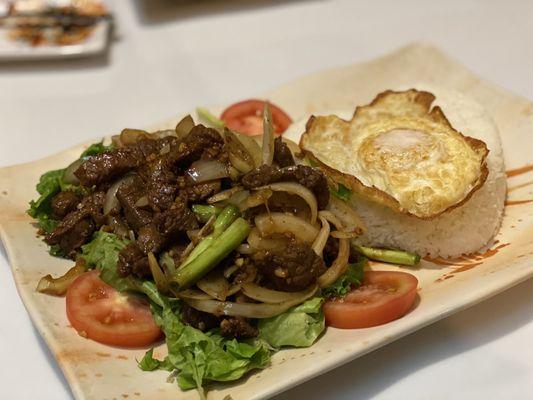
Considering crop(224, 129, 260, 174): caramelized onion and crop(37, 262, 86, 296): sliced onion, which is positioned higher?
crop(224, 129, 260, 174): caramelized onion

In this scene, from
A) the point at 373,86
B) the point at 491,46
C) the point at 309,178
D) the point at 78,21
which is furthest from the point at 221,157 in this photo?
the point at 491,46

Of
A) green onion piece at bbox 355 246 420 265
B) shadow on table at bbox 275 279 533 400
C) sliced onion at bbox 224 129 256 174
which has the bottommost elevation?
shadow on table at bbox 275 279 533 400

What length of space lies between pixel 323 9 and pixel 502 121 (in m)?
3.50

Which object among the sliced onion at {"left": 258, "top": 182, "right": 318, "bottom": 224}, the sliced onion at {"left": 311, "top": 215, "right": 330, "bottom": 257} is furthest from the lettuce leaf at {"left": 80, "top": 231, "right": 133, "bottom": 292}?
the sliced onion at {"left": 311, "top": 215, "right": 330, "bottom": 257}

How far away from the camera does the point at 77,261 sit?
149 inches

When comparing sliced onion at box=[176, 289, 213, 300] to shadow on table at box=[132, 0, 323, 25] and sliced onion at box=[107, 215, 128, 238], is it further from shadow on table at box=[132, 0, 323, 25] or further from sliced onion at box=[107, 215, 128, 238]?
shadow on table at box=[132, 0, 323, 25]

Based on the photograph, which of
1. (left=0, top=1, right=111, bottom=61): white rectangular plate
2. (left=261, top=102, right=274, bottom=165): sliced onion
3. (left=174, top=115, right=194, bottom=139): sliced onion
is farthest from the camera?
(left=0, top=1, right=111, bottom=61): white rectangular plate

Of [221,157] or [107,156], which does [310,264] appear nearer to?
[221,157]

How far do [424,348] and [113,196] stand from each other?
70.6 inches

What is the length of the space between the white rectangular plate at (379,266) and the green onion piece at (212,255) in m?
0.39

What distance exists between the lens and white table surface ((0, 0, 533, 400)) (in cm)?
340

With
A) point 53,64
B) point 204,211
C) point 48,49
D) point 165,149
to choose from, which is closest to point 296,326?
point 204,211

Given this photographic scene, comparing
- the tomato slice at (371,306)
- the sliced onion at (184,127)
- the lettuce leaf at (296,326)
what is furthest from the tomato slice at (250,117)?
the lettuce leaf at (296,326)

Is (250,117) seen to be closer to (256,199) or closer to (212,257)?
(256,199)
